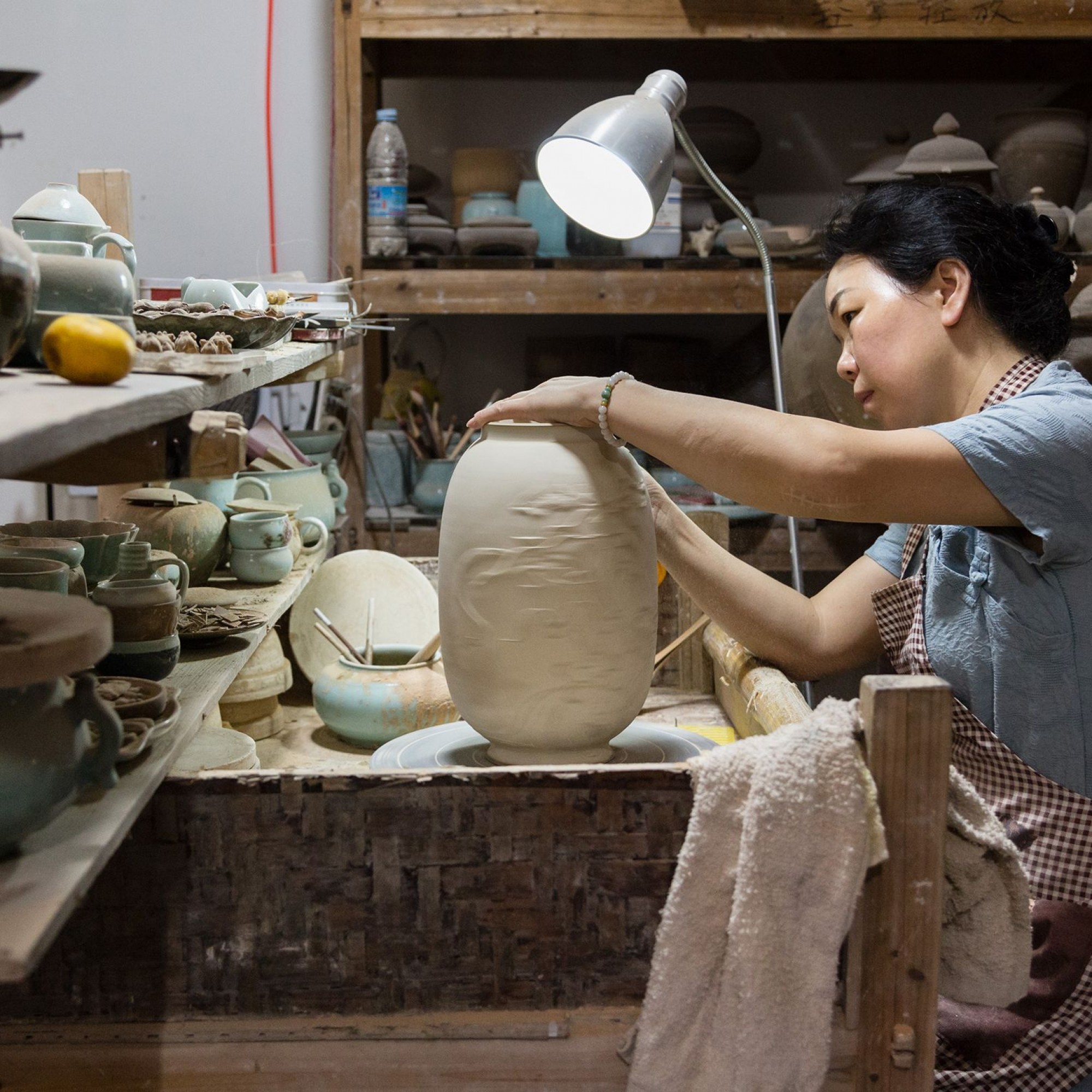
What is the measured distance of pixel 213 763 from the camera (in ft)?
4.35

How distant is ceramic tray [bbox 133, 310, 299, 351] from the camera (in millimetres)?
1303

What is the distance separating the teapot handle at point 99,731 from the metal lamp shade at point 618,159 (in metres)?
0.96

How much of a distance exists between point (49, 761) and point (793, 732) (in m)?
0.59

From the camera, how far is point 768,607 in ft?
5.41

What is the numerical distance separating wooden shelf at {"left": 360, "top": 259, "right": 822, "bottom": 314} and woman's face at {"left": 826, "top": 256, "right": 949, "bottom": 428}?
4.48 ft

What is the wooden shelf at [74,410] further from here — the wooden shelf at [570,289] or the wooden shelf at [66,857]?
the wooden shelf at [570,289]

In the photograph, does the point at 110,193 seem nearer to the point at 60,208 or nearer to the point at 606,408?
the point at 60,208

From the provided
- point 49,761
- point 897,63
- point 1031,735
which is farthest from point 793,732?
point 897,63

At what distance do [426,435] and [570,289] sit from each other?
1.79 ft

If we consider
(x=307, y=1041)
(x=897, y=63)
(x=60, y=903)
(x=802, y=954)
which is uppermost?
(x=897, y=63)

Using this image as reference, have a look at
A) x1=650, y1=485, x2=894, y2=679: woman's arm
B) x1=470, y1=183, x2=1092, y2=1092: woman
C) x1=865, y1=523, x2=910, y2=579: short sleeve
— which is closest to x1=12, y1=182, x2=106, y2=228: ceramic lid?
x1=470, y1=183, x2=1092, y2=1092: woman

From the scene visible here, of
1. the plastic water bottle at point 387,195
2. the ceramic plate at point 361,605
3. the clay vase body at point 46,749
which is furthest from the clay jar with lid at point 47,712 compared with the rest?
the plastic water bottle at point 387,195

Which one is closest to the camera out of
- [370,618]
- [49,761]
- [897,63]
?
[49,761]

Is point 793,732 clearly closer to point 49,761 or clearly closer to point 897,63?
point 49,761
